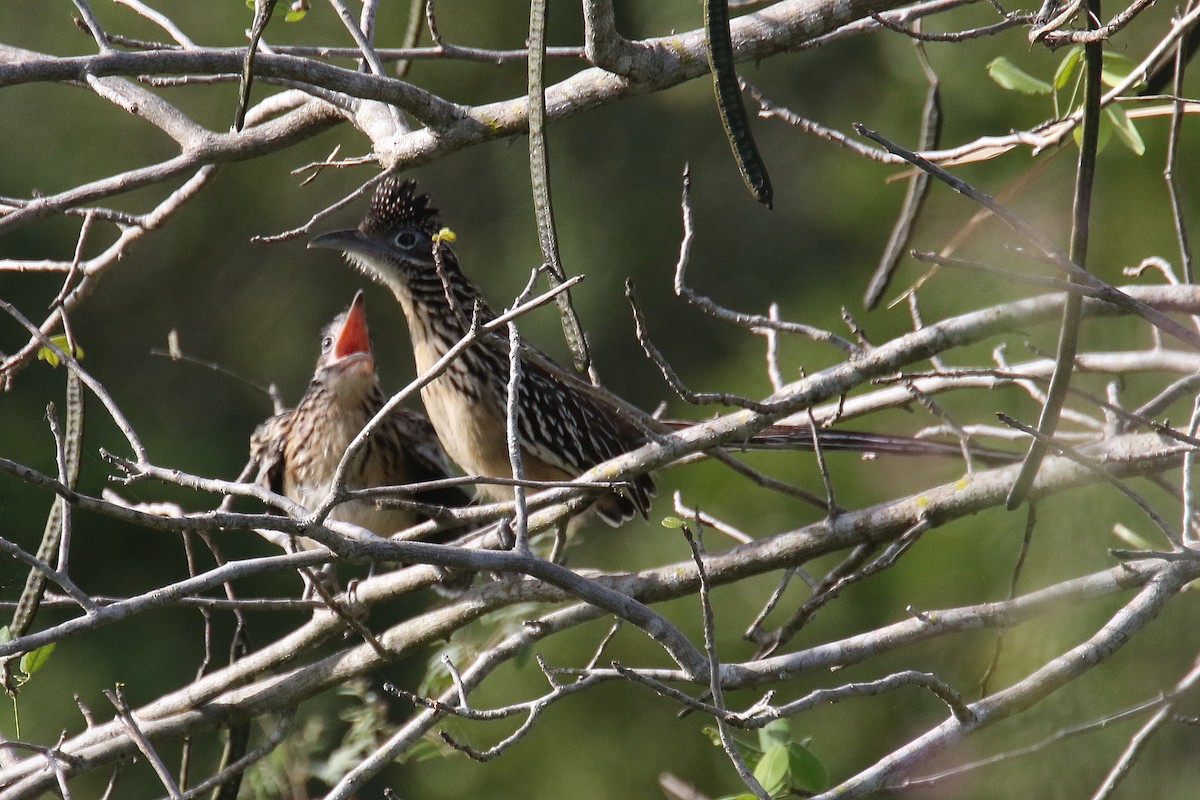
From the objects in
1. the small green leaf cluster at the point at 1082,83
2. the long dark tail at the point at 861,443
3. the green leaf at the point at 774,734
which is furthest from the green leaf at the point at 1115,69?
the green leaf at the point at 774,734

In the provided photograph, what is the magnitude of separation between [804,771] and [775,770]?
49 mm

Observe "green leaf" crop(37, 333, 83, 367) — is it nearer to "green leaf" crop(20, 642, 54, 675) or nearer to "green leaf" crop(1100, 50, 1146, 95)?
"green leaf" crop(20, 642, 54, 675)

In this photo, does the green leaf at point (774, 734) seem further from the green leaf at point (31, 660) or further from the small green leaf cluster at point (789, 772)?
the green leaf at point (31, 660)

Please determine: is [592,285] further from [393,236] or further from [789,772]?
[789,772]

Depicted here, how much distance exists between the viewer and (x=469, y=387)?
147 inches

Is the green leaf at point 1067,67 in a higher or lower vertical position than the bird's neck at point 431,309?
higher

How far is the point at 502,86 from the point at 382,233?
3801mm

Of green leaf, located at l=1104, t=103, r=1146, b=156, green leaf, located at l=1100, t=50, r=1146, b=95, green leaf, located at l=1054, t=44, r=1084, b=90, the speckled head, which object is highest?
green leaf, located at l=1054, t=44, r=1084, b=90

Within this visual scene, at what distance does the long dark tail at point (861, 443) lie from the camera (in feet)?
9.41

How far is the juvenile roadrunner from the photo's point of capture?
3963 mm

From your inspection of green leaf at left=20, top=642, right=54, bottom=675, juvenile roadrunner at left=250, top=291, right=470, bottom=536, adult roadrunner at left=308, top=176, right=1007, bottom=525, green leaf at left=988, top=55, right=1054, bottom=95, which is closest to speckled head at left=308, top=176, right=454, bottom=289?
adult roadrunner at left=308, top=176, right=1007, bottom=525

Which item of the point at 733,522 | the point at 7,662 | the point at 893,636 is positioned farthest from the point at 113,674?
the point at 893,636

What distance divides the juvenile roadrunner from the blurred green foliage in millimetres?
691

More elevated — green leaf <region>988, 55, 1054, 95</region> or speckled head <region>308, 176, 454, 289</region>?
green leaf <region>988, 55, 1054, 95</region>
